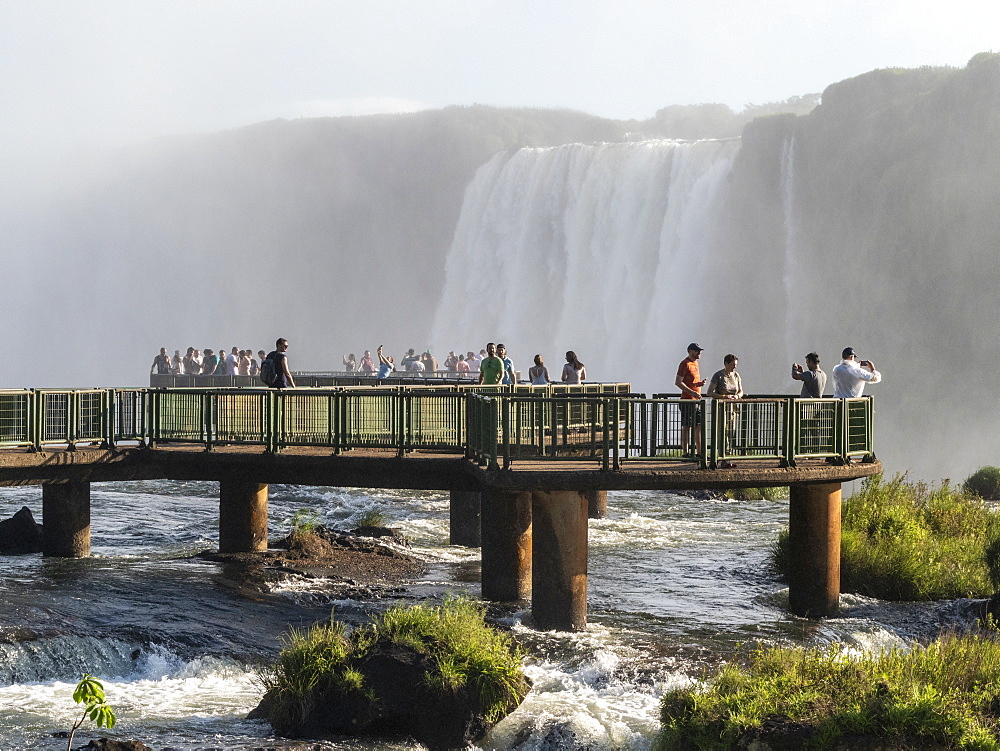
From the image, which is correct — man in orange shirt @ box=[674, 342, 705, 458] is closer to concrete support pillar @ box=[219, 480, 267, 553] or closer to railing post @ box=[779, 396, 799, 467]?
railing post @ box=[779, 396, 799, 467]

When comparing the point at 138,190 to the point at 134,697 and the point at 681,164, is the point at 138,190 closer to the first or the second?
the point at 681,164

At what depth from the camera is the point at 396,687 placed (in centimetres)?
1267

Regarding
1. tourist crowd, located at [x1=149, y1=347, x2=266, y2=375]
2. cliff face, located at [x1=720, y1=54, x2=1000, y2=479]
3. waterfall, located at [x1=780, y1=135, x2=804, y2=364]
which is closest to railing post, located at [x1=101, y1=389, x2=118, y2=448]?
tourist crowd, located at [x1=149, y1=347, x2=266, y2=375]

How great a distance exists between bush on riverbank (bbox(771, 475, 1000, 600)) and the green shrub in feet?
34.8

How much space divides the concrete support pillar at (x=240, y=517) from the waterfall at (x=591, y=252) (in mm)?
43109

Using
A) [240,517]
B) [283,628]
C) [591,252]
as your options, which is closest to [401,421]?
[283,628]

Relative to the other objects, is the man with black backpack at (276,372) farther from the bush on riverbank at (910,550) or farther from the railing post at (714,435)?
the bush on riverbank at (910,550)

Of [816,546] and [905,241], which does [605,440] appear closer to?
[816,546]

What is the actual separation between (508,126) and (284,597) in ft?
341

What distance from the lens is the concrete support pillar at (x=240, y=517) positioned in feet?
71.4

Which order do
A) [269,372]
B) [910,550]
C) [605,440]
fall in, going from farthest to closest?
1. [269,372]
2. [910,550]
3. [605,440]

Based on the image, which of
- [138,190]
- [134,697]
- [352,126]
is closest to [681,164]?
[134,697]

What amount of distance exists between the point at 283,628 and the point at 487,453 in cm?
363

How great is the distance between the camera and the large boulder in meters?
21.8
